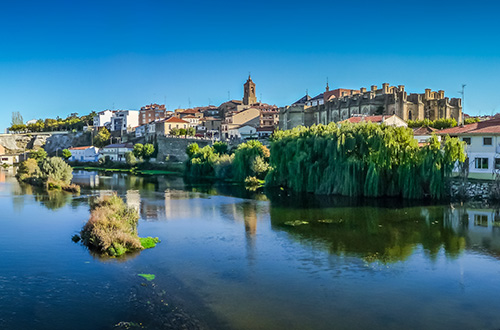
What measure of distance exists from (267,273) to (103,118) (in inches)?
3774

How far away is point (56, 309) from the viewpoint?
10.1 m

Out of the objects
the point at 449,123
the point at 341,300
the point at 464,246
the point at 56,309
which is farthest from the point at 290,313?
the point at 449,123

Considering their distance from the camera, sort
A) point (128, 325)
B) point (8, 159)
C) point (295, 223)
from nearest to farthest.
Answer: point (128, 325), point (295, 223), point (8, 159)

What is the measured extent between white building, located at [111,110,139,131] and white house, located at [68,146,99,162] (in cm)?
1309

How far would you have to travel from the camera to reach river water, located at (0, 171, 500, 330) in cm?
967

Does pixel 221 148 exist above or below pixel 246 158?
above

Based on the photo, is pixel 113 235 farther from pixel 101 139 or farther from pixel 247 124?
pixel 101 139

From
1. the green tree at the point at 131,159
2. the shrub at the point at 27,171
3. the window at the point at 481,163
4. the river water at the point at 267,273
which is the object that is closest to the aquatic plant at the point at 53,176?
the shrub at the point at 27,171

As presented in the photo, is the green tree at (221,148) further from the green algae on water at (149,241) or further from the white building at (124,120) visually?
the white building at (124,120)

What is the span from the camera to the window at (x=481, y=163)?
2764cm

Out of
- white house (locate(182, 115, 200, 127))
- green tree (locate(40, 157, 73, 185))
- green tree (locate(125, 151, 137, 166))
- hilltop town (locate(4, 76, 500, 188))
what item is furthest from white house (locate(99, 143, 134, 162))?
green tree (locate(40, 157, 73, 185))

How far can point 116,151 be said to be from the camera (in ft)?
256

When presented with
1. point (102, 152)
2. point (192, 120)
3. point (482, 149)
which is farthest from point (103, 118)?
point (482, 149)

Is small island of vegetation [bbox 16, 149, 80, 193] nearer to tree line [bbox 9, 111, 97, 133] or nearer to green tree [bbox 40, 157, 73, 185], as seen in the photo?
green tree [bbox 40, 157, 73, 185]
